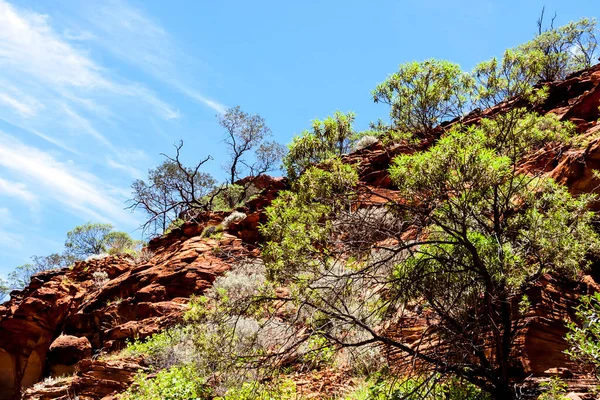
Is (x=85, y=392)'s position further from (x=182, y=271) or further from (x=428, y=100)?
(x=428, y=100)

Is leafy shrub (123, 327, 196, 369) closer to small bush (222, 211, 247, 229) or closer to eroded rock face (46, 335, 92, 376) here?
eroded rock face (46, 335, 92, 376)

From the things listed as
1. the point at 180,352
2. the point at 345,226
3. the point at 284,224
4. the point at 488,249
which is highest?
the point at 284,224

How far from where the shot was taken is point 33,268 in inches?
1457

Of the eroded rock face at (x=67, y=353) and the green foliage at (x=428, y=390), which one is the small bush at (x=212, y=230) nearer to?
the eroded rock face at (x=67, y=353)

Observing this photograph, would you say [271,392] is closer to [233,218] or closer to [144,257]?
[233,218]

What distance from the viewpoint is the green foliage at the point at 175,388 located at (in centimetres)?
830

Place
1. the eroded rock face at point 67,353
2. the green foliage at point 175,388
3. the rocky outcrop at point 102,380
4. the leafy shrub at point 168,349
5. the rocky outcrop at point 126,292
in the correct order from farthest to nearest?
1. the eroded rock face at point 67,353
2. the rocky outcrop at point 126,292
3. the leafy shrub at point 168,349
4. the rocky outcrop at point 102,380
5. the green foliage at point 175,388

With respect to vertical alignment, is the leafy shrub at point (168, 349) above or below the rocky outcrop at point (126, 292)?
below

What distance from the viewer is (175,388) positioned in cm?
836

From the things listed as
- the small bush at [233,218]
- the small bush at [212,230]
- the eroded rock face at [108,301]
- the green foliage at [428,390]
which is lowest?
the green foliage at [428,390]

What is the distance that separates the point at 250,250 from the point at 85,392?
750 cm

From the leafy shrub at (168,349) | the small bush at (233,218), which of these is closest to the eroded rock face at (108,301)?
the small bush at (233,218)

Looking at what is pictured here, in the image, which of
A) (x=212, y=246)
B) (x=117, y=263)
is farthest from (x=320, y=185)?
(x=117, y=263)

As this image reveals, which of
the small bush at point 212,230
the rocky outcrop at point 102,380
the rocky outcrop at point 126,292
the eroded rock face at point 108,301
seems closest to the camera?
the rocky outcrop at point 102,380
